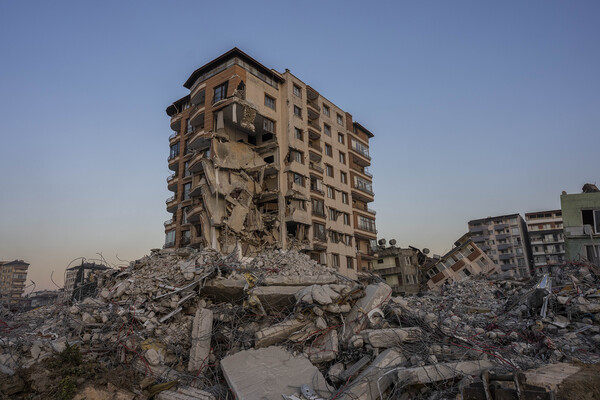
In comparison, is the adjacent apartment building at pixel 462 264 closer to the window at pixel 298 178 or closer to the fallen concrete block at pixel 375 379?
the window at pixel 298 178

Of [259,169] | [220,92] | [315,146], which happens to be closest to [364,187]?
[315,146]

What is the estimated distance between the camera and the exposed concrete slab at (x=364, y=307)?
8.19 metres

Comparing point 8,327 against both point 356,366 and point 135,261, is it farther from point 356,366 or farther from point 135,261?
point 356,366

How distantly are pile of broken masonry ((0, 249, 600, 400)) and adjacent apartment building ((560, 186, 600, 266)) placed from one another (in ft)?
53.1

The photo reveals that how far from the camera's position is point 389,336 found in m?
7.61

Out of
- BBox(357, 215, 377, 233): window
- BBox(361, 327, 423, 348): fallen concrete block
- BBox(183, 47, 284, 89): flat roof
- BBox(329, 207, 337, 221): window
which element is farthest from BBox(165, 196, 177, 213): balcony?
BBox(361, 327, 423, 348): fallen concrete block

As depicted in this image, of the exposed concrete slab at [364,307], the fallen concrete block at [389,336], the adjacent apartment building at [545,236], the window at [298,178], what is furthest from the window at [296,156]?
the adjacent apartment building at [545,236]

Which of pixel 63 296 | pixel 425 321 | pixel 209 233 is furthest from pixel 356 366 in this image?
pixel 209 233

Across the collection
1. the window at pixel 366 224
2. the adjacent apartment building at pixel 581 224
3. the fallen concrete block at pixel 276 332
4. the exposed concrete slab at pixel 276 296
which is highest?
the window at pixel 366 224

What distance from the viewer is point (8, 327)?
10.0m

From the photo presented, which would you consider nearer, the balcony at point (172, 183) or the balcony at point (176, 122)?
the balcony at point (172, 183)

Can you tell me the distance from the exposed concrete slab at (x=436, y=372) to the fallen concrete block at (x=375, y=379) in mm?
228

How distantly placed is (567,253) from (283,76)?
86.4ft

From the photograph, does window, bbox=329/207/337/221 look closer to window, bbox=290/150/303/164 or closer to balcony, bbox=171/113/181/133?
window, bbox=290/150/303/164
